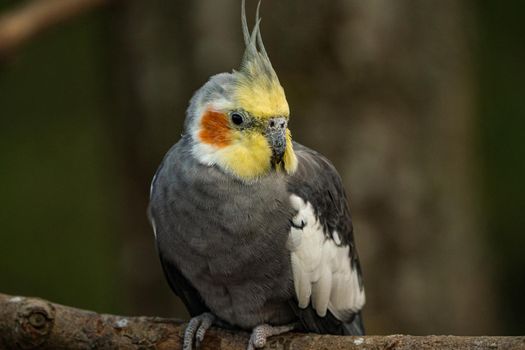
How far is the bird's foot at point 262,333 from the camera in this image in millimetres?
2916

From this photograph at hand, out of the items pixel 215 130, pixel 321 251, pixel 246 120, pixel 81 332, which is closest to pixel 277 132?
pixel 246 120

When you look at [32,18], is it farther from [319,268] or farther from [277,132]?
[319,268]

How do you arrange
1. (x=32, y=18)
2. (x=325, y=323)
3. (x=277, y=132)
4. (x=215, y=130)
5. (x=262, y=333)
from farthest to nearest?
(x=32, y=18) < (x=325, y=323) < (x=262, y=333) < (x=215, y=130) < (x=277, y=132)

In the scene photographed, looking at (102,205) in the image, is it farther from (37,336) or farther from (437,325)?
(37,336)

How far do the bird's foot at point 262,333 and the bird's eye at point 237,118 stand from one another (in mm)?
757

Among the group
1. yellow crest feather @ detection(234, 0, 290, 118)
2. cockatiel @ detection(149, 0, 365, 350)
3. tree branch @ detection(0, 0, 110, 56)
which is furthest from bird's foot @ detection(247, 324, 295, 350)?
tree branch @ detection(0, 0, 110, 56)

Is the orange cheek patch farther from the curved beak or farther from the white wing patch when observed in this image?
the white wing patch

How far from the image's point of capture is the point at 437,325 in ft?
15.3

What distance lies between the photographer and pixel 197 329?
2965 millimetres

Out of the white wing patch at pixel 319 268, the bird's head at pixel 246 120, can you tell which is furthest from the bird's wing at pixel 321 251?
the bird's head at pixel 246 120

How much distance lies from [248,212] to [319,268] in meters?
0.37

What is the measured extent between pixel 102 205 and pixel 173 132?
7.92ft

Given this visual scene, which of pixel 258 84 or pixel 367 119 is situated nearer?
pixel 258 84

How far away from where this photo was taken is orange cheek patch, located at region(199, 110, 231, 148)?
2.80 m
